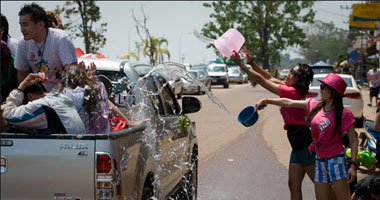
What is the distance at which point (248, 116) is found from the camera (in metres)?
5.60

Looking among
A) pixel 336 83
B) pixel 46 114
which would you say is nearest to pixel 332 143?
pixel 336 83

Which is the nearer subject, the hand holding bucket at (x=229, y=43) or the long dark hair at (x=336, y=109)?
the long dark hair at (x=336, y=109)

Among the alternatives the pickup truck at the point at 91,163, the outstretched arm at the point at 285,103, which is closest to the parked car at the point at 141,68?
the pickup truck at the point at 91,163

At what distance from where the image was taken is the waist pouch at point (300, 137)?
19.1 feet

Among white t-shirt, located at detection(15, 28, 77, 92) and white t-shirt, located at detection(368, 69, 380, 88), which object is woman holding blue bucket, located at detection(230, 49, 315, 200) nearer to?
white t-shirt, located at detection(15, 28, 77, 92)

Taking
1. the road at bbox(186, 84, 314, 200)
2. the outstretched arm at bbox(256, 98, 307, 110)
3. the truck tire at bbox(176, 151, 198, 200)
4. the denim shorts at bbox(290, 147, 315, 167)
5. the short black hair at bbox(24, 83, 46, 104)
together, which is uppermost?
the short black hair at bbox(24, 83, 46, 104)

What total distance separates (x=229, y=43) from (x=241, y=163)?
5252mm

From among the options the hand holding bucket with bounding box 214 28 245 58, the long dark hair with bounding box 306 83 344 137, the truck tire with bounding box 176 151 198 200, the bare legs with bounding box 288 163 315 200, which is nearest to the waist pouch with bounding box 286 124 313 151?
the bare legs with bounding box 288 163 315 200

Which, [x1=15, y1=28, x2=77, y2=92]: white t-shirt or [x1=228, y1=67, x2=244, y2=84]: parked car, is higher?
[x1=15, y1=28, x2=77, y2=92]: white t-shirt

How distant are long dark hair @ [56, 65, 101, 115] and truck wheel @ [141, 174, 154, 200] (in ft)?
2.58

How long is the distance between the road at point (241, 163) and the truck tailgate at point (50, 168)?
402 centimetres

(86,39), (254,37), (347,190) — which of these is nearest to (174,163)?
(347,190)

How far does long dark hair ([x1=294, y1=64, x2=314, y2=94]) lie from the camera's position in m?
5.89

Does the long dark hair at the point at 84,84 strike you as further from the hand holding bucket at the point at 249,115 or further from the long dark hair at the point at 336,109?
the long dark hair at the point at 336,109
